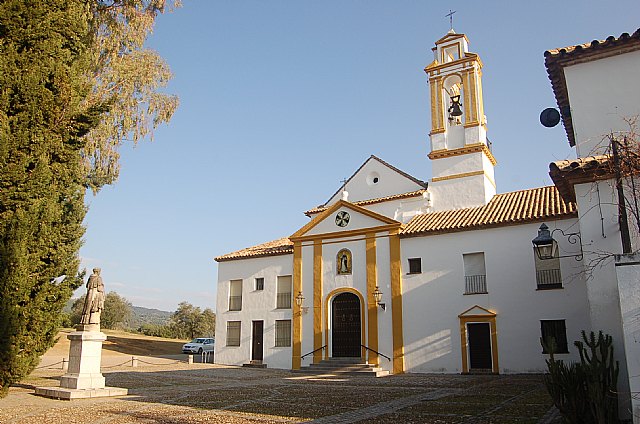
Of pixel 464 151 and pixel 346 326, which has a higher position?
pixel 464 151

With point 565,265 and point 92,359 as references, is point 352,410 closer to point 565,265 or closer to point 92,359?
point 92,359

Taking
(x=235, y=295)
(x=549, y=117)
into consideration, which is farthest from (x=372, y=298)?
(x=549, y=117)

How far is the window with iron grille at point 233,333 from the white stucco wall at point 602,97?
755 inches

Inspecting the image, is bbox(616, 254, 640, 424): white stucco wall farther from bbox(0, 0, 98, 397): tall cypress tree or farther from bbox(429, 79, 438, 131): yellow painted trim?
bbox(429, 79, 438, 131): yellow painted trim

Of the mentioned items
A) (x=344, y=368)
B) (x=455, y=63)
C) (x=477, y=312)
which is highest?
(x=455, y=63)

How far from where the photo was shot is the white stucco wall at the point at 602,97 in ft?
33.5

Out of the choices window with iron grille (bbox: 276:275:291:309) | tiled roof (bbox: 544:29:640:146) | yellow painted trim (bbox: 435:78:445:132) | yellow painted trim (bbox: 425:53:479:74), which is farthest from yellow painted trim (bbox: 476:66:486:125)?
tiled roof (bbox: 544:29:640:146)

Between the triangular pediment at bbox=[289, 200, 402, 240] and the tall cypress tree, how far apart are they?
40.7ft

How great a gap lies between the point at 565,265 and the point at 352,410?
11262mm

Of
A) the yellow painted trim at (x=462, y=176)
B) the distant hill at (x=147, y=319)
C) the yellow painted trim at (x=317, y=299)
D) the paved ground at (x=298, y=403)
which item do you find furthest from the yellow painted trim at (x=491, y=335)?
the distant hill at (x=147, y=319)

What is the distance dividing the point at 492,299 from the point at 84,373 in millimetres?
13884

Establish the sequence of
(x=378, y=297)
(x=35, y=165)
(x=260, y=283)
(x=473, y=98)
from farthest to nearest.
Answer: (x=260, y=283)
(x=473, y=98)
(x=378, y=297)
(x=35, y=165)

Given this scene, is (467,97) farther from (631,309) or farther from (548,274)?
(631,309)

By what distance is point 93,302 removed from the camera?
1339 cm
